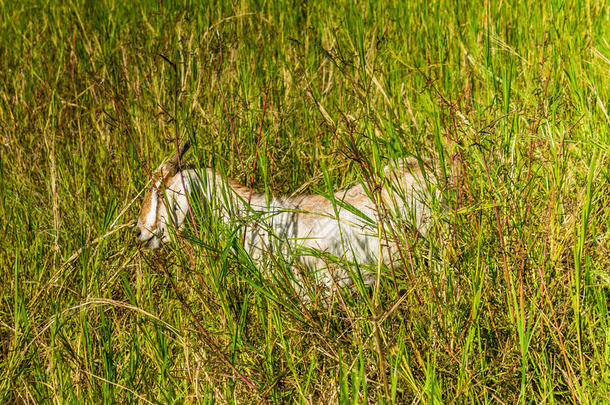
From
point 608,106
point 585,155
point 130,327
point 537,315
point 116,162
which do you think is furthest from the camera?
point 116,162

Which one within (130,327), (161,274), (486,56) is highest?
(486,56)

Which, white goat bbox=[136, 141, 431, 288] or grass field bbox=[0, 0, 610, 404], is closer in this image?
grass field bbox=[0, 0, 610, 404]

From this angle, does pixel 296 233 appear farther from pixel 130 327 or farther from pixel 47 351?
pixel 47 351

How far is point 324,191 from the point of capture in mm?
2758

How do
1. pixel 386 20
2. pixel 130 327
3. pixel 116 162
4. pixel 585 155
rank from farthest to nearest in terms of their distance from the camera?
1. pixel 386 20
2. pixel 116 162
3. pixel 585 155
4. pixel 130 327

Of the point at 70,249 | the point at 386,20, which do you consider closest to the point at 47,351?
the point at 70,249

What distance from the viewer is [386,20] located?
375 centimetres

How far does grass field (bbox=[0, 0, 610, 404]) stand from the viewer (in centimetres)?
183

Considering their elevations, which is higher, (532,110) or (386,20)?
(386,20)

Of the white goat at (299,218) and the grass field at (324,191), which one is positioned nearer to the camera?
the grass field at (324,191)

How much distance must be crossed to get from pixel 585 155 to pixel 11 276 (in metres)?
2.44

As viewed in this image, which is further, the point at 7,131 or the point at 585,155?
the point at 7,131

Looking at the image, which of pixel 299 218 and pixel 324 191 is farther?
pixel 324 191

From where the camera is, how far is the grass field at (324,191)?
1830 mm
